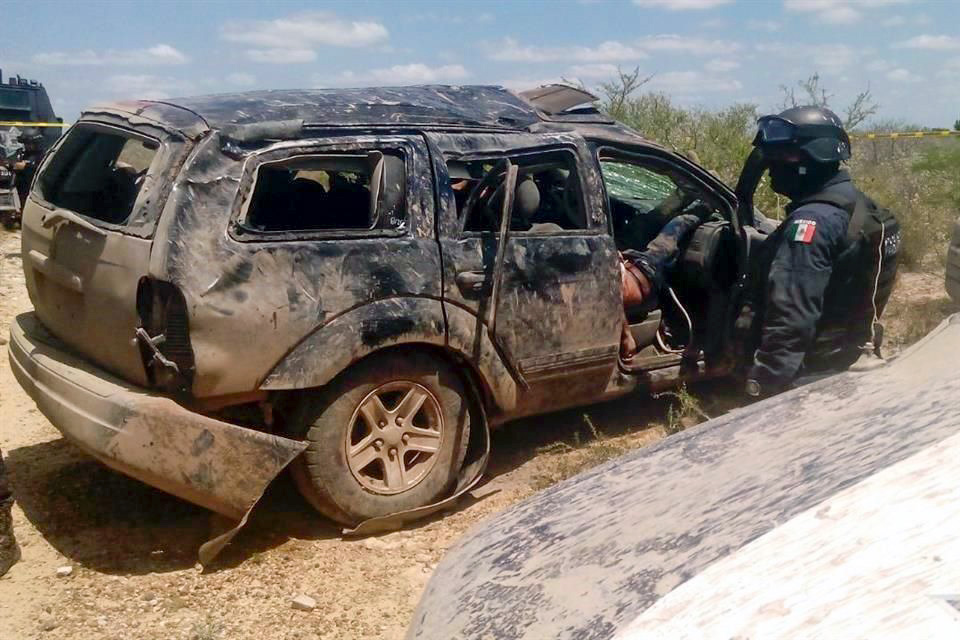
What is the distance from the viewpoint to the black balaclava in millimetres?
4758

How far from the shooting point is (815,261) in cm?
447

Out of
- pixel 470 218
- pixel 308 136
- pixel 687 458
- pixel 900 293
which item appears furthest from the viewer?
pixel 900 293

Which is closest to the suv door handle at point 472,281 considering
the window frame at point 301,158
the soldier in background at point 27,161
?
the window frame at point 301,158

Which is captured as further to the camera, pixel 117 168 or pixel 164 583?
pixel 117 168

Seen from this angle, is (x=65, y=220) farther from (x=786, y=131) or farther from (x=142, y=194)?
(x=786, y=131)

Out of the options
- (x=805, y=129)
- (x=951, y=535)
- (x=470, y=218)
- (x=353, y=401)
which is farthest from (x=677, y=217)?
(x=951, y=535)

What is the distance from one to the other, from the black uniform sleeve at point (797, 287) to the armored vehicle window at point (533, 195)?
973 millimetres

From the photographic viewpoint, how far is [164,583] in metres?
3.77

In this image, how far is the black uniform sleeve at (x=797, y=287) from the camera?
14.7 ft

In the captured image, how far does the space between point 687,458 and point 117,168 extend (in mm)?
3454

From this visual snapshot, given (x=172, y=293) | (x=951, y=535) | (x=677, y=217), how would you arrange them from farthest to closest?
1. (x=677, y=217)
2. (x=172, y=293)
3. (x=951, y=535)

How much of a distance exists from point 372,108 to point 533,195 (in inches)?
32.9

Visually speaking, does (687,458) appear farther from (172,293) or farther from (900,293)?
(900,293)

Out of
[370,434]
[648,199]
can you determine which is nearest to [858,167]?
[648,199]
